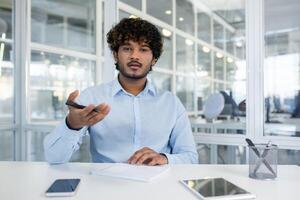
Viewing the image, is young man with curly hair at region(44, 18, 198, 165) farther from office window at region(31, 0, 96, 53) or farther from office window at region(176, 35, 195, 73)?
office window at region(31, 0, 96, 53)

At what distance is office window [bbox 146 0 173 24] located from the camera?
9.16ft

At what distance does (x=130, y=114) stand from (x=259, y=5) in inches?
48.9

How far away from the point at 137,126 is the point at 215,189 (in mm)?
786

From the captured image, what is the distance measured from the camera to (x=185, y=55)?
8.87 feet

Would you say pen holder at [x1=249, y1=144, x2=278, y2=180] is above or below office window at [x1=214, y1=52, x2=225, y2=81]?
below

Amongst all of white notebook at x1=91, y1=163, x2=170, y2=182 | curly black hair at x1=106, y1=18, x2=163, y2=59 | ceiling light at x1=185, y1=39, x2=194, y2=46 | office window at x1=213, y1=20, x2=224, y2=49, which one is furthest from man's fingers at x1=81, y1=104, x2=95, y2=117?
ceiling light at x1=185, y1=39, x2=194, y2=46

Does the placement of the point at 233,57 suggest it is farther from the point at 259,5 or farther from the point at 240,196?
the point at 240,196

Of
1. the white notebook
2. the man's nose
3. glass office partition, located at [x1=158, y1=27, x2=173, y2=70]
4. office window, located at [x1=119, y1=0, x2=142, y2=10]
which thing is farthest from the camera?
glass office partition, located at [x1=158, y1=27, x2=173, y2=70]

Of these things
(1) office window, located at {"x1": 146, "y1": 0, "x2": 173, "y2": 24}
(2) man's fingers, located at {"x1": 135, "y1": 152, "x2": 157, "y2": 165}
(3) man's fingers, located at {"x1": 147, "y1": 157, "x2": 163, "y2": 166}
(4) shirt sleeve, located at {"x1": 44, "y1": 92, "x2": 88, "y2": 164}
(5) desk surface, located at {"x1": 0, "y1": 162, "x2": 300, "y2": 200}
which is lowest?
(5) desk surface, located at {"x1": 0, "y1": 162, "x2": 300, "y2": 200}

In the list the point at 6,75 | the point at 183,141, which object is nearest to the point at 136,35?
the point at 183,141

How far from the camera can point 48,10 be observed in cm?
350

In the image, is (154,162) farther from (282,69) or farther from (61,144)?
(282,69)

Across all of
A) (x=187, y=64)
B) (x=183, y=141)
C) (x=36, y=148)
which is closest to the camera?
(x=183, y=141)

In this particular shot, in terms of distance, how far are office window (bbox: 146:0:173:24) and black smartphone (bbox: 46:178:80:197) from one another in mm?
2101
